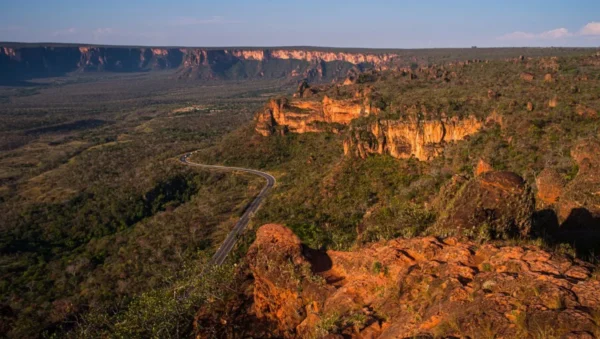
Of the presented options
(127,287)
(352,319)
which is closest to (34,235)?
(127,287)

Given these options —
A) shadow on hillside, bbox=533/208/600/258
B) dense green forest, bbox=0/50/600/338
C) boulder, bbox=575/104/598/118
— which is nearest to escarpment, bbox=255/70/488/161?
dense green forest, bbox=0/50/600/338

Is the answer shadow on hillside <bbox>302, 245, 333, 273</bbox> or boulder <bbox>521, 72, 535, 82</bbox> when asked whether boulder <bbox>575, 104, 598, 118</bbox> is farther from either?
shadow on hillside <bbox>302, 245, 333, 273</bbox>

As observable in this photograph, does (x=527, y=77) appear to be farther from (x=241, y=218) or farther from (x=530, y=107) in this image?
(x=241, y=218)

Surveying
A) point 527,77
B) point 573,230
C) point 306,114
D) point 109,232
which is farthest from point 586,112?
point 109,232

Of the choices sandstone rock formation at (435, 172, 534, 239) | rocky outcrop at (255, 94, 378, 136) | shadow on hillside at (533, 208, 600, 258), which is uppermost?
sandstone rock formation at (435, 172, 534, 239)

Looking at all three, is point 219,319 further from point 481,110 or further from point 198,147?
point 198,147

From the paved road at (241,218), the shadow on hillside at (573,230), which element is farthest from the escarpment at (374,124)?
the shadow on hillside at (573,230)
